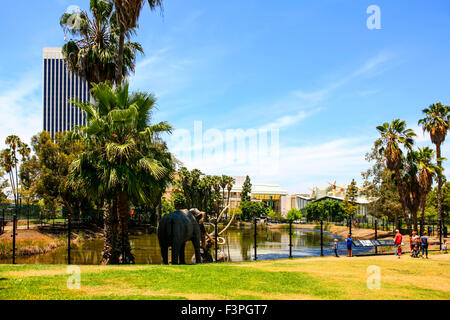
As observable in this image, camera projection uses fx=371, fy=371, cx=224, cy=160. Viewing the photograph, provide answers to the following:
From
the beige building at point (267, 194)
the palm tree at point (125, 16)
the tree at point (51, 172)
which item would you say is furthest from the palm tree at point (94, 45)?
the beige building at point (267, 194)

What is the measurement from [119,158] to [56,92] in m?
148

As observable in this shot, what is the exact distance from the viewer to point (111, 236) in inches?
675

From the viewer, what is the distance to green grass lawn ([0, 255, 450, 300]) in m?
8.06

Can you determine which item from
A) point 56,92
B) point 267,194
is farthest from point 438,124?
point 56,92

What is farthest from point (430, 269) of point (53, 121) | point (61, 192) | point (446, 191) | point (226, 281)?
point (53, 121)

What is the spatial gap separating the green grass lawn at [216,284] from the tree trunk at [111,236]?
4.97 metres

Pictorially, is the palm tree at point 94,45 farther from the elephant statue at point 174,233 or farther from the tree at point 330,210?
the tree at point 330,210

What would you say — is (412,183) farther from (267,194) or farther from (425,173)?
(267,194)

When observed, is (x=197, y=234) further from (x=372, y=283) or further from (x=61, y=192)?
(x=61, y=192)

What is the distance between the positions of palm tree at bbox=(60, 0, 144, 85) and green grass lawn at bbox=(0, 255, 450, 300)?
13502 mm

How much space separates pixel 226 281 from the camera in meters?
9.86

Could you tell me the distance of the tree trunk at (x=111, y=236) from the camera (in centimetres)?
1648

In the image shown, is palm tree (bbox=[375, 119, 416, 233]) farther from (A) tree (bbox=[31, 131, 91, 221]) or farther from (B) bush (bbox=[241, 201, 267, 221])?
(B) bush (bbox=[241, 201, 267, 221])
